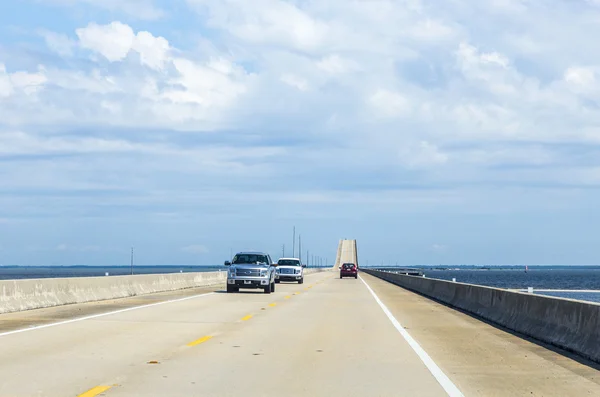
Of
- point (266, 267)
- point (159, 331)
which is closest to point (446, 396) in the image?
point (159, 331)

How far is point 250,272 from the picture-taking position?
38.4 metres

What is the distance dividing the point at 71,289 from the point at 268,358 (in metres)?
17.6

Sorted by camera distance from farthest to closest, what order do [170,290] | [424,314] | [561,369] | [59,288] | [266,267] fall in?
[170,290], [266,267], [59,288], [424,314], [561,369]

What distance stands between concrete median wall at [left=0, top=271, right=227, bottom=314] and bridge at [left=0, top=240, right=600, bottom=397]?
0.44 m

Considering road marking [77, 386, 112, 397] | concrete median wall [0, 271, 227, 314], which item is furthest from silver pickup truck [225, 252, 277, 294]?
road marking [77, 386, 112, 397]

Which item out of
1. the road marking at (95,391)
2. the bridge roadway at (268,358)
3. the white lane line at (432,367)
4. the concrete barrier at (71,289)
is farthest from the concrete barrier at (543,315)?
the concrete barrier at (71,289)

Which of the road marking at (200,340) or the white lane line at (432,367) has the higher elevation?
the road marking at (200,340)

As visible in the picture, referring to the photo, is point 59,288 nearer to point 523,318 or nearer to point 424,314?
point 424,314

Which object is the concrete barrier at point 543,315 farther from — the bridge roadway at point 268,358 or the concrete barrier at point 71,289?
the concrete barrier at point 71,289

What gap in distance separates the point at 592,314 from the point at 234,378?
6.21 metres

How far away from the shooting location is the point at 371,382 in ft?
36.8

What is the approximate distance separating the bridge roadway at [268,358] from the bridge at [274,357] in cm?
2

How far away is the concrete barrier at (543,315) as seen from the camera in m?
14.4

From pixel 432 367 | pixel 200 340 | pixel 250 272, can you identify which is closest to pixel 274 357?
pixel 432 367
